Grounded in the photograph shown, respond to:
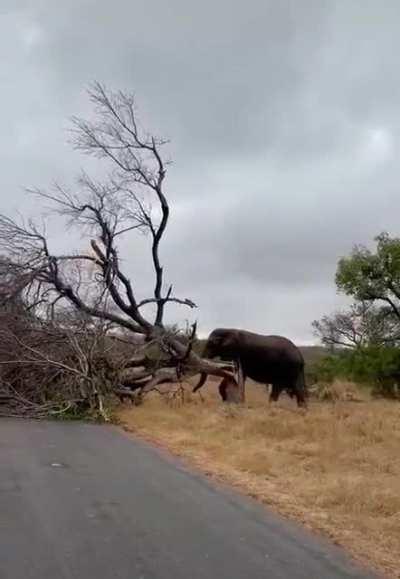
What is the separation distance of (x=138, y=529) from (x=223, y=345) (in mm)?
18297

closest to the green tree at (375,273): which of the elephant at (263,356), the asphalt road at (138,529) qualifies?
the elephant at (263,356)

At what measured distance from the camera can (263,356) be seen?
26109 millimetres

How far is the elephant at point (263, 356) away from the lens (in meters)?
25.9

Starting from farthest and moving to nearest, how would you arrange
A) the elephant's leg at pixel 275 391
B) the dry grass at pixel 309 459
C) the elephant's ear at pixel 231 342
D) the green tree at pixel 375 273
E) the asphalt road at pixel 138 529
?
the green tree at pixel 375 273 < the elephant's leg at pixel 275 391 < the elephant's ear at pixel 231 342 < the dry grass at pixel 309 459 < the asphalt road at pixel 138 529

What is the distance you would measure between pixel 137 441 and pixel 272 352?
11355 millimetres

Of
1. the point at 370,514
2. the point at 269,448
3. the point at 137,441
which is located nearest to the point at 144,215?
the point at 137,441

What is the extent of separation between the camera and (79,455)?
13000 mm

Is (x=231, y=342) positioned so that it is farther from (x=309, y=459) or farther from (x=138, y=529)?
(x=138, y=529)

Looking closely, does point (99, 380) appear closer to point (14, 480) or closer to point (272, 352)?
point (272, 352)

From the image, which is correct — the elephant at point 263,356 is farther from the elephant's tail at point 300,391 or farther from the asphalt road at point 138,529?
the asphalt road at point 138,529

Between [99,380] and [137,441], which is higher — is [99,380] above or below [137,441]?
above

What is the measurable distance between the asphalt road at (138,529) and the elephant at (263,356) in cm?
1365

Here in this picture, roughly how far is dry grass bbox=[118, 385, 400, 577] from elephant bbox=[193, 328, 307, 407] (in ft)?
10.9

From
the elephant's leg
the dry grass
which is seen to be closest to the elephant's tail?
the elephant's leg
